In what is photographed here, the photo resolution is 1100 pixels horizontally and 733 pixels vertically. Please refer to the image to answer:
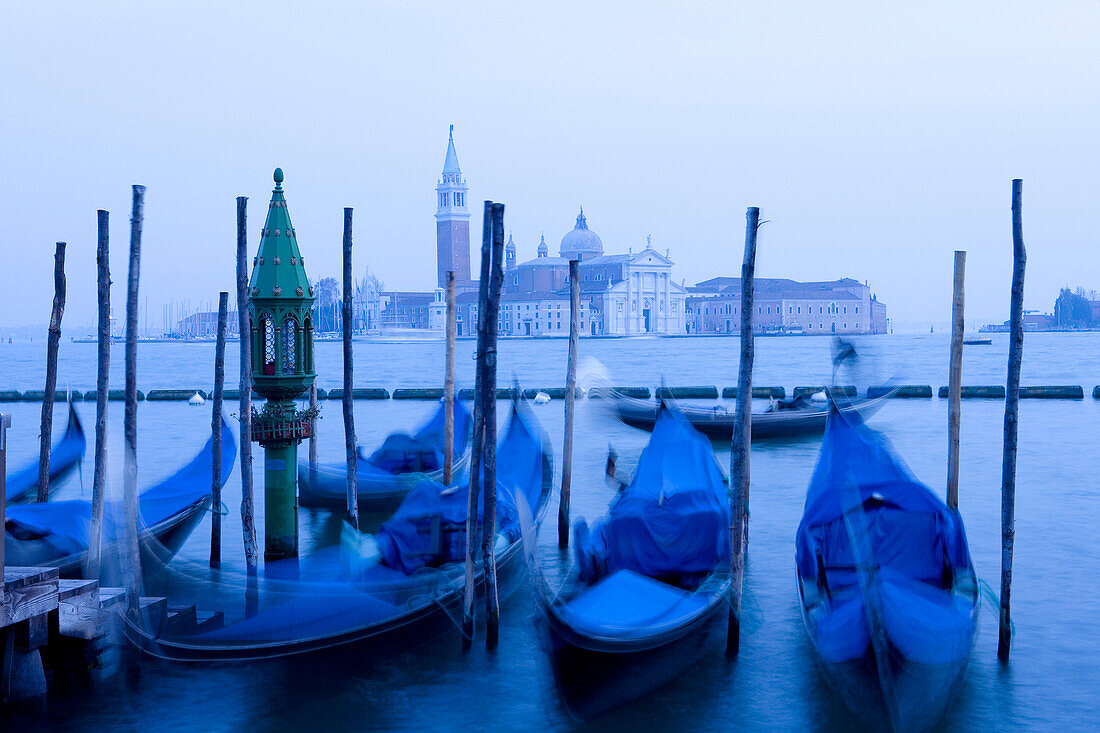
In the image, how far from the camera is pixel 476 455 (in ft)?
13.0

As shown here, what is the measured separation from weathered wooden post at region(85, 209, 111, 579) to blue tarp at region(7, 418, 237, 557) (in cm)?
5

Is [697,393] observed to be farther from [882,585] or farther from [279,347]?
[882,585]

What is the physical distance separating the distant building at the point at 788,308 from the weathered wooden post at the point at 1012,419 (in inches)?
2262

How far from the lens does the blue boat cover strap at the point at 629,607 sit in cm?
316

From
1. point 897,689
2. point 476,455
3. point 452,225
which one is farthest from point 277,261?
point 452,225

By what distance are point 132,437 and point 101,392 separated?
537mm

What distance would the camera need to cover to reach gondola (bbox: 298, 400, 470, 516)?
20.8ft

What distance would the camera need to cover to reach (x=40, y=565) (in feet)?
13.5

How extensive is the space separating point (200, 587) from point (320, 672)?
48cm

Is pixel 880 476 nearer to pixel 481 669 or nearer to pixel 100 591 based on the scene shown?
pixel 481 669

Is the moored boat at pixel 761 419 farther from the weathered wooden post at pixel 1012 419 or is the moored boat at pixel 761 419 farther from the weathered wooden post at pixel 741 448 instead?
the weathered wooden post at pixel 1012 419

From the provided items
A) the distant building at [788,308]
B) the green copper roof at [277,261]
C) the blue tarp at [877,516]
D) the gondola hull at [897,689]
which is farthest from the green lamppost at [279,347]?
the distant building at [788,308]

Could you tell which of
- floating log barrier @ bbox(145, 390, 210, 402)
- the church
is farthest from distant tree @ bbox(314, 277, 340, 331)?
floating log barrier @ bbox(145, 390, 210, 402)

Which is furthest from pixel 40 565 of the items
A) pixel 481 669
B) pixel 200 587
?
pixel 481 669
